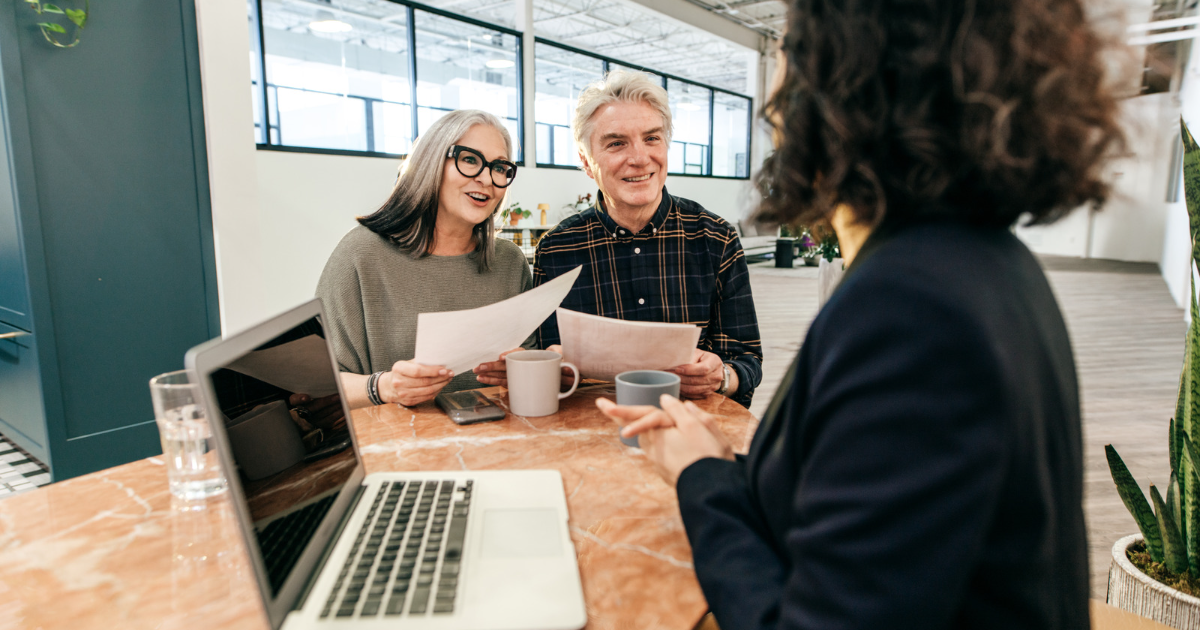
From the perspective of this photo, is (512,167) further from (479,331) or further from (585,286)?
(479,331)

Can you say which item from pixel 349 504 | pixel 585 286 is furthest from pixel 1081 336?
pixel 349 504

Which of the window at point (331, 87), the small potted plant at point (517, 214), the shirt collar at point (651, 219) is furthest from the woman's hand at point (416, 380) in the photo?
the small potted plant at point (517, 214)

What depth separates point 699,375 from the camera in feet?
4.34

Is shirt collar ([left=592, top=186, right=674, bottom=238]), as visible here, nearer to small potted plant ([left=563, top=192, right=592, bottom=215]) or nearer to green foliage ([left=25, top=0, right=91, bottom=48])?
green foliage ([left=25, top=0, right=91, bottom=48])

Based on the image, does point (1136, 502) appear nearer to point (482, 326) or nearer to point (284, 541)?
point (482, 326)

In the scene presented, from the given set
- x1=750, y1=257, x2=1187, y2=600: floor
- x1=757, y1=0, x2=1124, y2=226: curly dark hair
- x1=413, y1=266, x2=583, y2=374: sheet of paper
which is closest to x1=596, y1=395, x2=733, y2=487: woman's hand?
x1=757, y1=0, x2=1124, y2=226: curly dark hair

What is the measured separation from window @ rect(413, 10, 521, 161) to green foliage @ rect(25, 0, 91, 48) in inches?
220

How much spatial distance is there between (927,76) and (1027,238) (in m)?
0.24

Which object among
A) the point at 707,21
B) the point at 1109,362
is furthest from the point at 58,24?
the point at 707,21

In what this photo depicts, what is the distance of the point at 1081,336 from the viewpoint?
5.78m

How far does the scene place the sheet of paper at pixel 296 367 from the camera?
62 cm

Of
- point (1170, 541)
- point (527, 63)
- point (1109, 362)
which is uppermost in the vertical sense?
point (527, 63)

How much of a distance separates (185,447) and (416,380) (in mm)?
433

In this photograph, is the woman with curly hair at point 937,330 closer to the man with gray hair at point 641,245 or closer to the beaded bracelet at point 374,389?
the beaded bracelet at point 374,389
